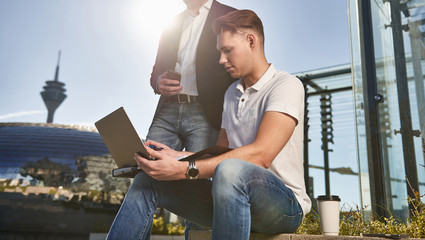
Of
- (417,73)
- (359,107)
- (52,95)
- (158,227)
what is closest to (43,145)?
(158,227)

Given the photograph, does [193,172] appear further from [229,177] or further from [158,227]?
[158,227]

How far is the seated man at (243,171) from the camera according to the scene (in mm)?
1302

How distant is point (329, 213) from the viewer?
181 cm

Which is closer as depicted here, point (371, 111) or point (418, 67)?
point (418, 67)

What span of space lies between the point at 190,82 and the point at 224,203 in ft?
4.94

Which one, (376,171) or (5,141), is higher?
(5,141)

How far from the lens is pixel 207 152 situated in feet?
4.74

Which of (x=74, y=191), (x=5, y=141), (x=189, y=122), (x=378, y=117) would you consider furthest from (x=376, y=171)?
(x=5, y=141)

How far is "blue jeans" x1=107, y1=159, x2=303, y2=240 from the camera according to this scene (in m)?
1.27

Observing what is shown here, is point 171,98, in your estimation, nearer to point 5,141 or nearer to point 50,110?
point 5,141

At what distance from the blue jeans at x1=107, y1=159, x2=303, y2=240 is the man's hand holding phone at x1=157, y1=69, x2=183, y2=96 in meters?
0.95

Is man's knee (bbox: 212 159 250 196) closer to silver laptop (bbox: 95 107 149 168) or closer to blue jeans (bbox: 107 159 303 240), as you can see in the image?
blue jeans (bbox: 107 159 303 240)

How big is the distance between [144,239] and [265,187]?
1.89 feet

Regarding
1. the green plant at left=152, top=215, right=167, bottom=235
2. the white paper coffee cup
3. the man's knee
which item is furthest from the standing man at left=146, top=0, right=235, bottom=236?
the green plant at left=152, top=215, right=167, bottom=235
